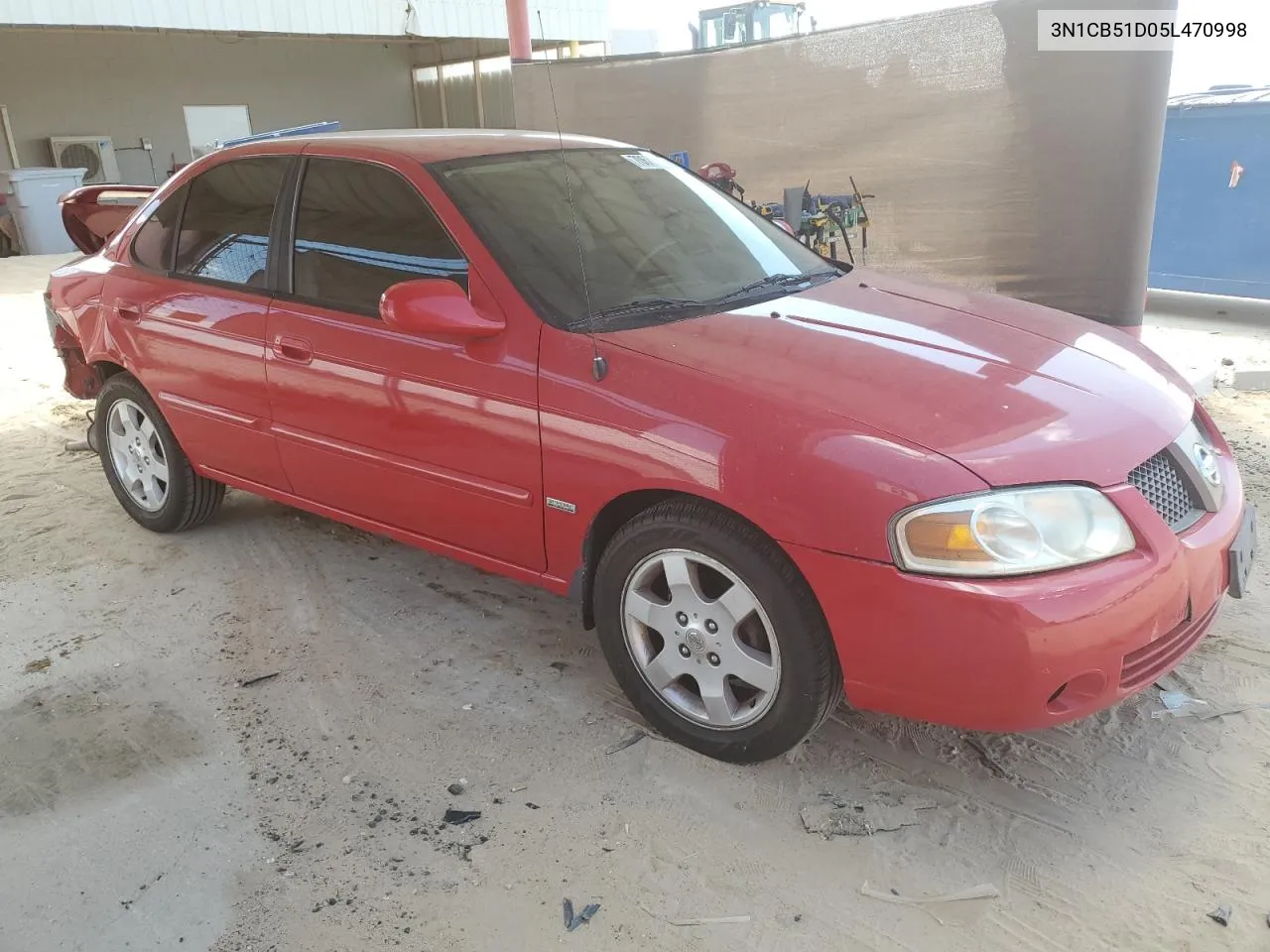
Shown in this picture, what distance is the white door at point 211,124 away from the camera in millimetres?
18922

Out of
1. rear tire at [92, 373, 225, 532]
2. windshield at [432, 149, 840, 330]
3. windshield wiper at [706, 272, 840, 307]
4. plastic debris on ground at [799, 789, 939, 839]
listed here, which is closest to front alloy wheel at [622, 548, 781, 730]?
plastic debris on ground at [799, 789, 939, 839]

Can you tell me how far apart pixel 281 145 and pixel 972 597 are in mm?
2850

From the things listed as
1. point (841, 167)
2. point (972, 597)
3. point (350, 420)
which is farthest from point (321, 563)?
point (841, 167)

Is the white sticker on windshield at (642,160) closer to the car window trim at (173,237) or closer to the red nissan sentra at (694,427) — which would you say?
the red nissan sentra at (694,427)

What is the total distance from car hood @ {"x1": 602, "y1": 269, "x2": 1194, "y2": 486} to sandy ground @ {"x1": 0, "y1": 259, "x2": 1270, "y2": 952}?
2.87 ft

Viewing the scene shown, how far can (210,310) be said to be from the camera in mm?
3600

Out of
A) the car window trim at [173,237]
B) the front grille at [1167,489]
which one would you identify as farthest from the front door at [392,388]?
the front grille at [1167,489]

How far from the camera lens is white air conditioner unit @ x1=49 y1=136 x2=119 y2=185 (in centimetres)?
1669

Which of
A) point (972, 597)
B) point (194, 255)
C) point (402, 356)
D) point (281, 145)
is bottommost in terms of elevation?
point (972, 597)

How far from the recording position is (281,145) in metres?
3.54

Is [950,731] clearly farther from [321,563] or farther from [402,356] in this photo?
[321,563]

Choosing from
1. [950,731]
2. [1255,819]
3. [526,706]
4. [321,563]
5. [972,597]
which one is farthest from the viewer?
[321,563]

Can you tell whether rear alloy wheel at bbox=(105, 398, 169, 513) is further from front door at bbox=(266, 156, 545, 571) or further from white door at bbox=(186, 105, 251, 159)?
white door at bbox=(186, 105, 251, 159)

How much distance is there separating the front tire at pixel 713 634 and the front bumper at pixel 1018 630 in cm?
9
